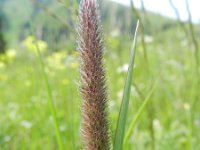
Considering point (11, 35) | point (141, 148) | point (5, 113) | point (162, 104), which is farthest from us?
point (11, 35)

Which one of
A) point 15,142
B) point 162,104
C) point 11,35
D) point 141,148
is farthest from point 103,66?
point 11,35

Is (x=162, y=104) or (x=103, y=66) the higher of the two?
(x=162, y=104)

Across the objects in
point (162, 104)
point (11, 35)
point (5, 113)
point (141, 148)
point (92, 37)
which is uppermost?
point (11, 35)

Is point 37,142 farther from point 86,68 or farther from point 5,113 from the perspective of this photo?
point 86,68

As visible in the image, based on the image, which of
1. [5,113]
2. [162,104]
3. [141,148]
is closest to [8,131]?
[5,113]

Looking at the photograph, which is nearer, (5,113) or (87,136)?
(87,136)

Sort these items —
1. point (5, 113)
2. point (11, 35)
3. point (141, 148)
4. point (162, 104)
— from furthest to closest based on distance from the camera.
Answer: point (11, 35), point (162, 104), point (5, 113), point (141, 148)
